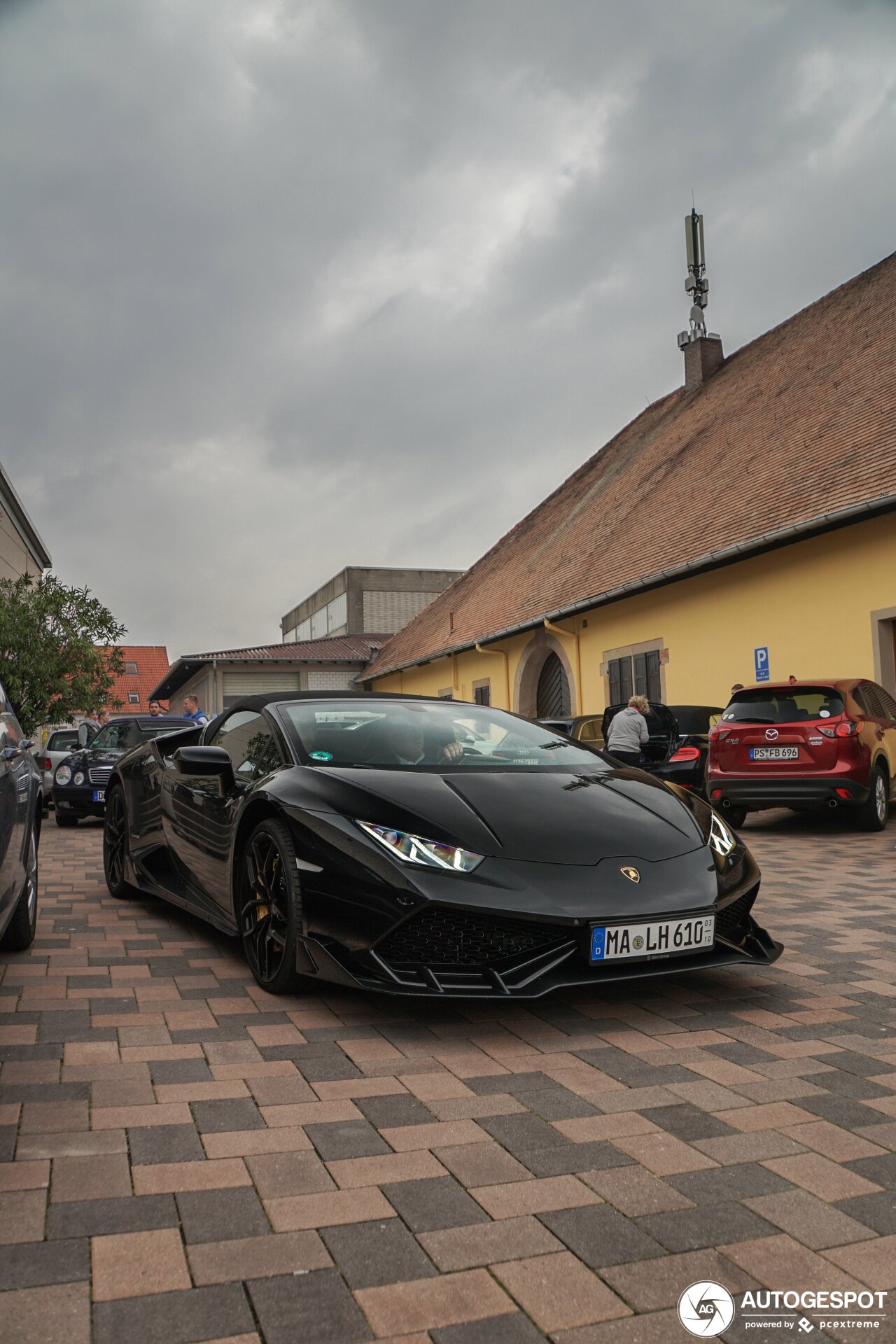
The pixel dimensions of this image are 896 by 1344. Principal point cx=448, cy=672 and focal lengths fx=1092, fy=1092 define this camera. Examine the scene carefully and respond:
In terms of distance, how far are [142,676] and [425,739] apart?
7420 cm

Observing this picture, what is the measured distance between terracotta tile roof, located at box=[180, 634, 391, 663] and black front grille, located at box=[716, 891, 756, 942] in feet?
118

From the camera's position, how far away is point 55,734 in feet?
72.4

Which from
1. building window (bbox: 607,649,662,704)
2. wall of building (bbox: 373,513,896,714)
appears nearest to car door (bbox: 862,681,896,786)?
wall of building (bbox: 373,513,896,714)

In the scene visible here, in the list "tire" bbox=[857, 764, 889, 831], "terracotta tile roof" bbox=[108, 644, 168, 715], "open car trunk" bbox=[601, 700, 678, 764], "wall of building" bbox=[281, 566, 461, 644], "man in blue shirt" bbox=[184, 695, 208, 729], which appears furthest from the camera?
"terracotta tile roof" bbox=[108, 644, 168, 715]

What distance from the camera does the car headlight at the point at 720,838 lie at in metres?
4.16

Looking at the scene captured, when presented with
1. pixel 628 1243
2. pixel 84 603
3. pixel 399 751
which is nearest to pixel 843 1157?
pixel 628 1243

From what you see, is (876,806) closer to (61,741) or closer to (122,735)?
(122,735)

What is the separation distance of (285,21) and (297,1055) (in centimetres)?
733

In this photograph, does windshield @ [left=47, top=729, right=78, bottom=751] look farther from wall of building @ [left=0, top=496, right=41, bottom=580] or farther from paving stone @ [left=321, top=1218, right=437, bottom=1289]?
paving stone @ [left=321, top=1218, right=437, bottom=1289]

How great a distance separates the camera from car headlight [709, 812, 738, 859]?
4156 mm

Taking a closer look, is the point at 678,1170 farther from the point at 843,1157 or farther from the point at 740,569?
the point at 740,569

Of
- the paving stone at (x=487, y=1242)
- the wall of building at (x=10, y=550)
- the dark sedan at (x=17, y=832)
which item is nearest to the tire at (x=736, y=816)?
the dark sedan at (x=17, y=832)

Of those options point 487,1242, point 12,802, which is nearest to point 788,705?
point 12,802

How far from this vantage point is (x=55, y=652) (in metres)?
27.1
